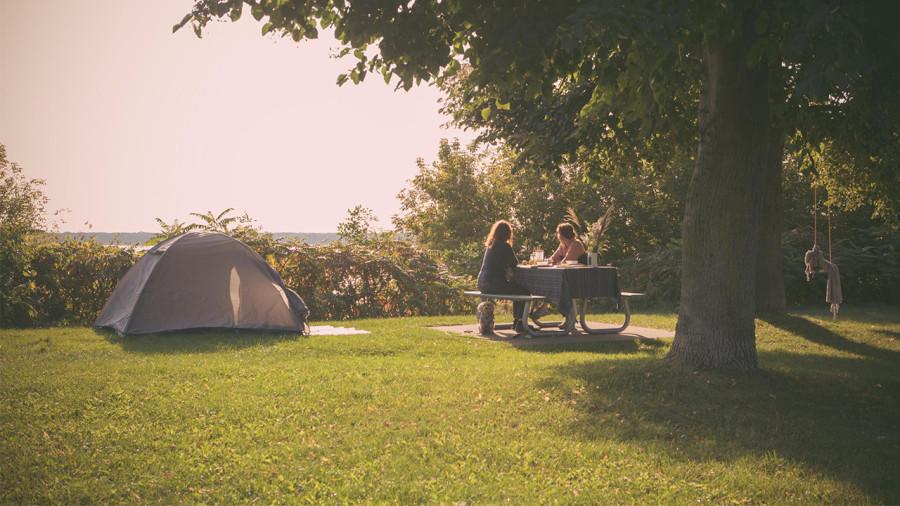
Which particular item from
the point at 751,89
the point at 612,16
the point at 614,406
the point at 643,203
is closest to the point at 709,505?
the point at 614,406

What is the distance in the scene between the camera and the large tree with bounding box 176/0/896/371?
439 cm

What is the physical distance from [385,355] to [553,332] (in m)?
3.14

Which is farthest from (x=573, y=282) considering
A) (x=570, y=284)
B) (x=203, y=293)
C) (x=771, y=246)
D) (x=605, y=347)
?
(x=203, y=293)

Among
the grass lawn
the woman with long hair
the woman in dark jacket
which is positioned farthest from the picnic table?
the grass lawn

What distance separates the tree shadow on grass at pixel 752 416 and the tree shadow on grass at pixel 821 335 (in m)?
1.49

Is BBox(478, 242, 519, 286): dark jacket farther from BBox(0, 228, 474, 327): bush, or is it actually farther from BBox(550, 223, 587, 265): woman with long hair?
BBox(0, 228, 474, 327): bush

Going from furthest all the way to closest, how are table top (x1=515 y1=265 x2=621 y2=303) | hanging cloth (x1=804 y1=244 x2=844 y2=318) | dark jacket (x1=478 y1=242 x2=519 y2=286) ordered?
hanging cloth (x1=804 y1=244 x2=844 y2=318), dark jacket (x1=478 y1=242 x2=519 y2=286), table top (x1=515 y1=265 x2=621 y2=303)

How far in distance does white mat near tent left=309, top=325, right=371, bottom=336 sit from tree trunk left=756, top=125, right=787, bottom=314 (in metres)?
6.52

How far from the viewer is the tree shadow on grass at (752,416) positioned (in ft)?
14.4

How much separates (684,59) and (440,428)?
519 centimetres

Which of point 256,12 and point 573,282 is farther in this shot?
point 573,282

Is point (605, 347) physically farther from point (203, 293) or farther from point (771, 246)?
point (203, 293)

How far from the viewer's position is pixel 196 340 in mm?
9148

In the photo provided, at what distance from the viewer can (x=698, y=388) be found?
5.96m
